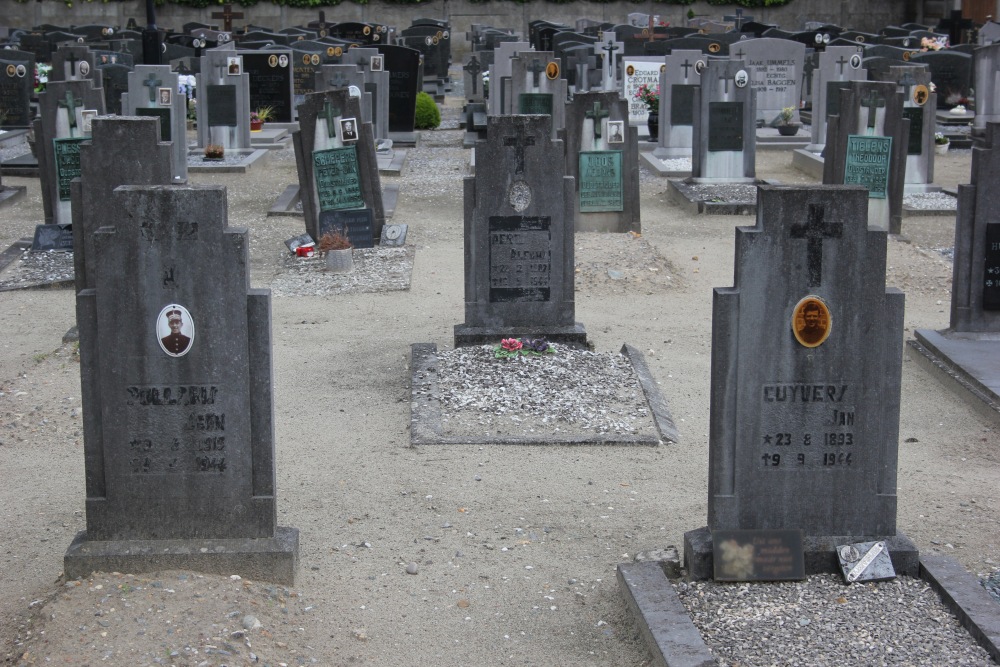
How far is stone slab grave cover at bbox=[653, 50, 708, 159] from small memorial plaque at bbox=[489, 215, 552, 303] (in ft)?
34.1

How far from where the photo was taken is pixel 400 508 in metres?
5.99

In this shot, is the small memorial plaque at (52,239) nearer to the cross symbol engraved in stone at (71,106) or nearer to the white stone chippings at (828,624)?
the cross symbol engraved in stone at (71,106)

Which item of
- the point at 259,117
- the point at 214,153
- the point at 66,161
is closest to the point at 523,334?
the point at 66,161

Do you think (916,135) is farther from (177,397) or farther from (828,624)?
(177,397)

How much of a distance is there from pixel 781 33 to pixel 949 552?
1137 inches

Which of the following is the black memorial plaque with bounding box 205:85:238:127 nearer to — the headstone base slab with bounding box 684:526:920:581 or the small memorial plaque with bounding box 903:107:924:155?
the small memorial plaque with bounding box 903:107:924:155

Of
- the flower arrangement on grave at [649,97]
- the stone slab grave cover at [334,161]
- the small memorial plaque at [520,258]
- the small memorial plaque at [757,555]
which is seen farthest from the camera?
the flower arrangement on grave at [649,97]

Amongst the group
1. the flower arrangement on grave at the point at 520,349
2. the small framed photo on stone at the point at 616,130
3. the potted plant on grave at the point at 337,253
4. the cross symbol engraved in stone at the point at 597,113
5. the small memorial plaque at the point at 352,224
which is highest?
the cross symbol engraved in stone at the point at 597,113

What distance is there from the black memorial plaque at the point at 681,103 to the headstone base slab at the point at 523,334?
34.8 ft

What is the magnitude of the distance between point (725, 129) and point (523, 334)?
8112mm

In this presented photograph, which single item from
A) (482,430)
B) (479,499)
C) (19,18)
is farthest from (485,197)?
(19,18)

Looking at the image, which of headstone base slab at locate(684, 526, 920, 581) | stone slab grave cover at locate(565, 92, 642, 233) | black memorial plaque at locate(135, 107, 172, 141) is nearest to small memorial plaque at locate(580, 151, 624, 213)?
stone slab grave cover at locate(565, 92, 642, 233)

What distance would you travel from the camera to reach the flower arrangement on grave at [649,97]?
20203 millimetres

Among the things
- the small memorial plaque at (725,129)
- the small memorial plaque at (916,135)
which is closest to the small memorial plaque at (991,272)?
the small memorial plaque at (916,135)
